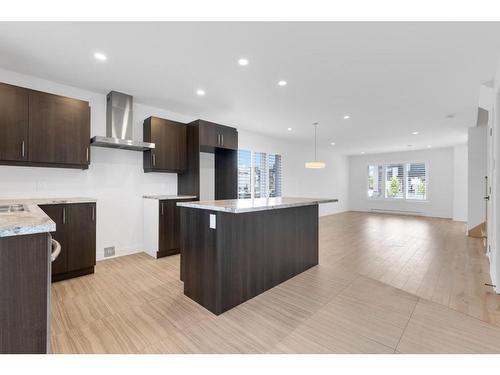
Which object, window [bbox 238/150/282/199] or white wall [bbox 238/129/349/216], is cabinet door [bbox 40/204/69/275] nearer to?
window [bbox 238/150/282/199]

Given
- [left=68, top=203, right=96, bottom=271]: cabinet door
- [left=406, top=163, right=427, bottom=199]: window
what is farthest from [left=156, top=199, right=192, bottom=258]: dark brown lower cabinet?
[left=406, top=163, right=427, bottom=199]: window

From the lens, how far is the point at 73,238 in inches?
117

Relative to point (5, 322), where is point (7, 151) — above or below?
above

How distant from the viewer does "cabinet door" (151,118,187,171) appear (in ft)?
13.2

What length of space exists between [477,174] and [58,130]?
840 centimetres

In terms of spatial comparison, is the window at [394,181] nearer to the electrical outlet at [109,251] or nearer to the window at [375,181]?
the window at [375,181]

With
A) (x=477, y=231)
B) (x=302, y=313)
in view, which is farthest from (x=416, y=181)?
(x=302, y=313)

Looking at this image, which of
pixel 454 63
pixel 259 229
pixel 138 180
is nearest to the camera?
pixel 259 229

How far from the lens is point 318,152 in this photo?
919 centimetres

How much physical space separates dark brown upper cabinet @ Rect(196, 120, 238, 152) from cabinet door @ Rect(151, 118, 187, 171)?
1.31 feet
